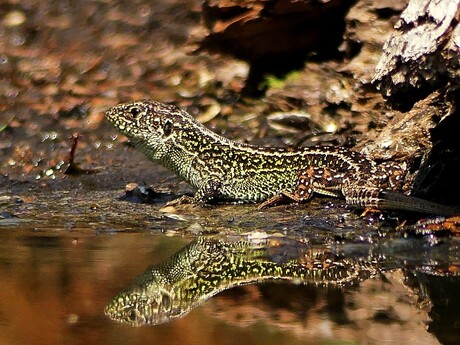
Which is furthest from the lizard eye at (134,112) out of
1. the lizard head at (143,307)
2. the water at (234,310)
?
the lizard head at (143,307)

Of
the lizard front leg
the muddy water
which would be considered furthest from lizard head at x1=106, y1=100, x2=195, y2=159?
the muddy water

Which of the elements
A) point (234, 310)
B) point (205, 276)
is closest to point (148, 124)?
point (205, 276)

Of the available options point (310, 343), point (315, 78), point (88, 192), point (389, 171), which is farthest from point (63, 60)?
point (310, 343)

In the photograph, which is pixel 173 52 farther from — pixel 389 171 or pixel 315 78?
pixel 389 171

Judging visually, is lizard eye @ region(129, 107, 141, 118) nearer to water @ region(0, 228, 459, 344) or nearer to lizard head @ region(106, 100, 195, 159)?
lizard head @ region(106, 100, 195, 159)

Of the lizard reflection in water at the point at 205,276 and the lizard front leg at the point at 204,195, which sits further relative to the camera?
the lizard front leg at the point at 204,195

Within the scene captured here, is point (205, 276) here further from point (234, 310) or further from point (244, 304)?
point (234, 310)

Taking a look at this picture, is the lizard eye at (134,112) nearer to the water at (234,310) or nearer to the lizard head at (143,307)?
the water at (234,310)
